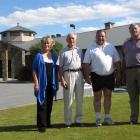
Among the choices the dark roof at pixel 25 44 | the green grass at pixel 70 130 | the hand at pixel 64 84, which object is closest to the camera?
the green grass at pixel 70 130

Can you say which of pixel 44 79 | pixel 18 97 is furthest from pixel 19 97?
pixel 44 79

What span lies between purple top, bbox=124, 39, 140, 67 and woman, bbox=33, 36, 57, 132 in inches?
61.3

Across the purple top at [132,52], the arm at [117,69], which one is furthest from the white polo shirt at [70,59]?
the purple top at [132,52]

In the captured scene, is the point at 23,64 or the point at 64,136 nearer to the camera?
the point at 64,136

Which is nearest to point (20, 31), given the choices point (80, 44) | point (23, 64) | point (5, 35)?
point (5, 35)

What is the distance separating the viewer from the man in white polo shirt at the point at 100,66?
986cm

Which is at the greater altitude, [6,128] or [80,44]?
[80,44]

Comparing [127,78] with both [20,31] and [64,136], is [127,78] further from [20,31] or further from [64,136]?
[20,31]

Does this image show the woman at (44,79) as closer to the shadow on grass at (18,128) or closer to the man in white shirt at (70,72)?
the man in white shirt at (70,72)

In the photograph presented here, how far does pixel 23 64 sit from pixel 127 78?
49.4 metres

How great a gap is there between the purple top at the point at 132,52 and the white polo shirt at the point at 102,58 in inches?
9.9

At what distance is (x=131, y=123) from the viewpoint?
10.1 metres

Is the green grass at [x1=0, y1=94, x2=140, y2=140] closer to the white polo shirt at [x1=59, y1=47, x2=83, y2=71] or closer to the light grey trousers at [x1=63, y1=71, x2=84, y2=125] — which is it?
the light grey trousers at [x1=63, y1=71, x2=84, y2=125]

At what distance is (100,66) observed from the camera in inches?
388
